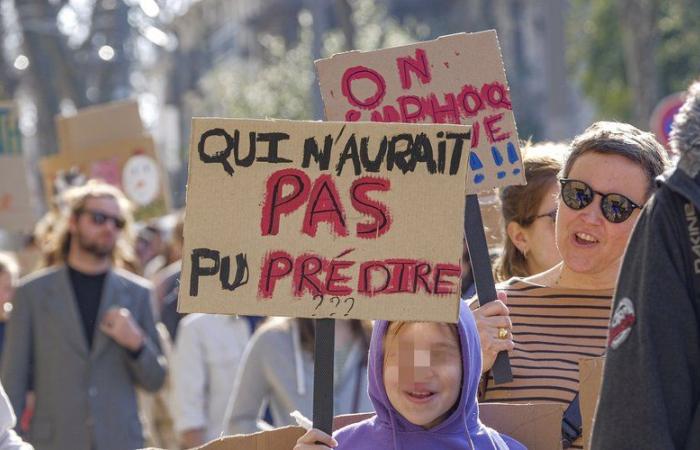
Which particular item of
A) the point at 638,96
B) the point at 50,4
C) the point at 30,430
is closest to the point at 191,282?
the point at 30,430

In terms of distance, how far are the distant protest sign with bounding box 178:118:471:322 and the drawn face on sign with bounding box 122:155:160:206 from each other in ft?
22.3

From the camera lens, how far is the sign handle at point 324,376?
13.0 ft

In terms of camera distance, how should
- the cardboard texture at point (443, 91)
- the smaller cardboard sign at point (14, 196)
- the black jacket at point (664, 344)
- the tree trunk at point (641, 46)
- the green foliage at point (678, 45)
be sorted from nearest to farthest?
the black jacket at point (664, 344) → the cardboard texture at point (443, 91) → the smaller cardboard sign at point (14, 196) → the tree trunk at point (641, 46) → the green foliage at point (678, 45)

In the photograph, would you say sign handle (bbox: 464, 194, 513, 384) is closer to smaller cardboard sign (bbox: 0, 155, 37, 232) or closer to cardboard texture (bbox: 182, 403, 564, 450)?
cardboard texture (bbox: 182, 403, 564, 450)

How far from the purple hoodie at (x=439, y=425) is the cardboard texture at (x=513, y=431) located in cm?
12

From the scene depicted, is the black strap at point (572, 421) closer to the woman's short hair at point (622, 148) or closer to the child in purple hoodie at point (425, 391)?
the child in purple hoodie at point (425, 391)

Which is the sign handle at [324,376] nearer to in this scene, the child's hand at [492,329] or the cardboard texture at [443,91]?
the child's hand at [492,329]

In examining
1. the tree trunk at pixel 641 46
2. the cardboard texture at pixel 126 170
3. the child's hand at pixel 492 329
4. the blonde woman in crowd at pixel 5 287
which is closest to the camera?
the child's hand at pixel 492 329

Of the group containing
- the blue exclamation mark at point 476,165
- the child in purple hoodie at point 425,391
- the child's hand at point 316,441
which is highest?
the blue exclamation mark at point 476,165

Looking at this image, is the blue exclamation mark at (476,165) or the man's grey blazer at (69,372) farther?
the man's grey blazer at (69,372)

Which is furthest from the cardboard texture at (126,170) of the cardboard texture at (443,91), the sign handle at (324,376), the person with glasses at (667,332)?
the person with glasses at (667,332)

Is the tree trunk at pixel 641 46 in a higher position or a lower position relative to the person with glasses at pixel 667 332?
higher

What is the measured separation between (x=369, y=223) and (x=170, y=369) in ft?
15.4

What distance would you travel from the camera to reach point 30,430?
781cm
